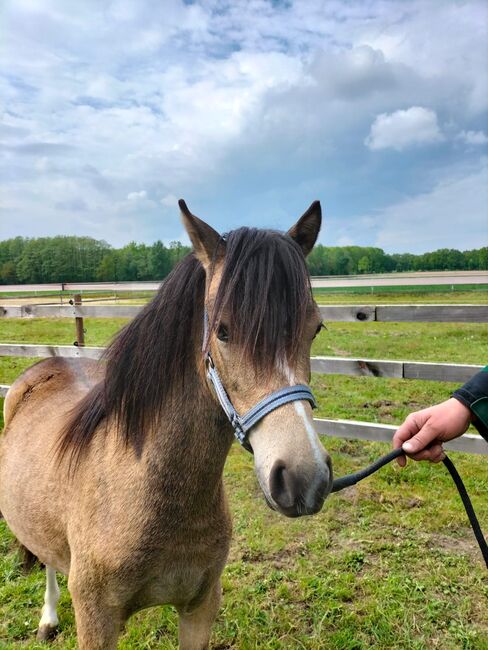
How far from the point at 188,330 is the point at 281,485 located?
751mm

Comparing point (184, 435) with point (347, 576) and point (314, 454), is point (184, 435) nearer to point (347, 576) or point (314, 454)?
point (314, 454)

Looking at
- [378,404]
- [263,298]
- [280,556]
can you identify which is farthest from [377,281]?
[263,298]

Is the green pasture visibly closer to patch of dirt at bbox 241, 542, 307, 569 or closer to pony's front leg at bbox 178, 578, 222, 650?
patch of dirt at bbox 241, 542, 307, 569

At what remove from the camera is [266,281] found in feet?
4.65

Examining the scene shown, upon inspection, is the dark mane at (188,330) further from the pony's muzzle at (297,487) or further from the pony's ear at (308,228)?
the pony's muzzle at (297,487)

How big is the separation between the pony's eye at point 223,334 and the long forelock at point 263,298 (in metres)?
0.02

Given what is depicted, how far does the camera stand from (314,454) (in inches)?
45.9

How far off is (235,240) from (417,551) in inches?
115

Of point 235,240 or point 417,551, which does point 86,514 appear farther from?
point 417,551

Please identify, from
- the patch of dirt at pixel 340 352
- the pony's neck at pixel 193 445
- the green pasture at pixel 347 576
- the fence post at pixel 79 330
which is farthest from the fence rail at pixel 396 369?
the patch of dirt at pixel 340 352

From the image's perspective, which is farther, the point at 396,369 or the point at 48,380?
the point at 396,369

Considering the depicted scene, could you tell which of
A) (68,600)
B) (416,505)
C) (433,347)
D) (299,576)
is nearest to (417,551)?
(416,505)

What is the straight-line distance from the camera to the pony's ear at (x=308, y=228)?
5.83 ft

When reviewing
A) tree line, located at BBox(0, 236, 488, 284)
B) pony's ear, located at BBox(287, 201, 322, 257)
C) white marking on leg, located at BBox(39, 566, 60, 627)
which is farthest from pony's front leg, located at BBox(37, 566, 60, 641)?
tree line, located at BBox(0, 236, 488, 284)
